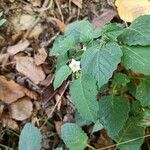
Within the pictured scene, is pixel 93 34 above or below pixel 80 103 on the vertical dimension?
above

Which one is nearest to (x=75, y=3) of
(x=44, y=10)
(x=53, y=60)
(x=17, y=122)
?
(x=44, y=10)

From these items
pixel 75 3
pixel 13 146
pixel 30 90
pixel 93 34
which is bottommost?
pixel 13 146

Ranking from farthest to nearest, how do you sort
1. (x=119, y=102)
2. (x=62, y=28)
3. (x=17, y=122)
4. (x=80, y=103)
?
1. (x=62, y=28)
2. (x=17, y=122)
3. (x=119, y=102)
4. (x=80, y=103)

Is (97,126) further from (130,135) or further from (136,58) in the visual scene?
(136,58)

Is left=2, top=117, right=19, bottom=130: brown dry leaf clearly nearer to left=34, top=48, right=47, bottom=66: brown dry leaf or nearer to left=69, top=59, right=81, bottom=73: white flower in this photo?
left=34, top=48, right=47, bottom=66: brown dry leaf

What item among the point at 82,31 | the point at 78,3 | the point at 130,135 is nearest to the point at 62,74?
the point at 82,31

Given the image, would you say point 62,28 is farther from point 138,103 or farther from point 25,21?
point 138,103

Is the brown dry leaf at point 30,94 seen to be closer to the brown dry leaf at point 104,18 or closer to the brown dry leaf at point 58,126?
the brown dry leaf at point 58,126
